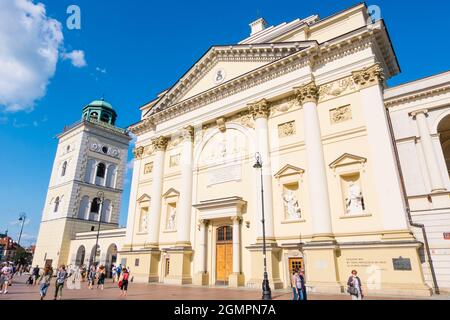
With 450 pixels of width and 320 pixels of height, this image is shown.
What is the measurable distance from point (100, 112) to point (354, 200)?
5045 centimetres

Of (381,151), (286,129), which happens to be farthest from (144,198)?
(381,151)

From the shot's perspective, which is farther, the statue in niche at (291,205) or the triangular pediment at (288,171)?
the triangular pediment at (288,171)

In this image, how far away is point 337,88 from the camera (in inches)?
759

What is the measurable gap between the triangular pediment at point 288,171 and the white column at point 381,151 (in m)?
4.33

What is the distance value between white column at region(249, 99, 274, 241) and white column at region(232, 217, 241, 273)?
1.67 m

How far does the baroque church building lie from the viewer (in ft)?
51.5

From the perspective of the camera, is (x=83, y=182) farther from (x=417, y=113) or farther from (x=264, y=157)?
(x=417, y=113)

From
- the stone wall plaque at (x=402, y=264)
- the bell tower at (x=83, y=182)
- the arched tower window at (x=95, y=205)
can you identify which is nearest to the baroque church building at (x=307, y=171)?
the stone wall plaque at (x=402, y=264)

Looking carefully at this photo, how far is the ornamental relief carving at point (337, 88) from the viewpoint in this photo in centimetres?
1878

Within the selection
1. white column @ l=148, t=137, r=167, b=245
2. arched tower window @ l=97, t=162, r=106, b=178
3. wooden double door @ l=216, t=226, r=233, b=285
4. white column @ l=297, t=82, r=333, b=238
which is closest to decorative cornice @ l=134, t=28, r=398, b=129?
white column @ l=297, t=82, r=333, b=238

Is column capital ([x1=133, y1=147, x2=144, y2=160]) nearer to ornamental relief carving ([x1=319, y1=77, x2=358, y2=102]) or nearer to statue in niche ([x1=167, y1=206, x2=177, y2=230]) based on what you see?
statue in niche ([x1=167, y1=206, x2=177, y2=230])

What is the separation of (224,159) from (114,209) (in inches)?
1378

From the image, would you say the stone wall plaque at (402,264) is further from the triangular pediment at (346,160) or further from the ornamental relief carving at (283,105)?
the ornamental relief carving at (283,105)

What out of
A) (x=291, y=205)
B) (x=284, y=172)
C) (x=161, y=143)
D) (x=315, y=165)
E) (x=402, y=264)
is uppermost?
(x=161, y=143)
